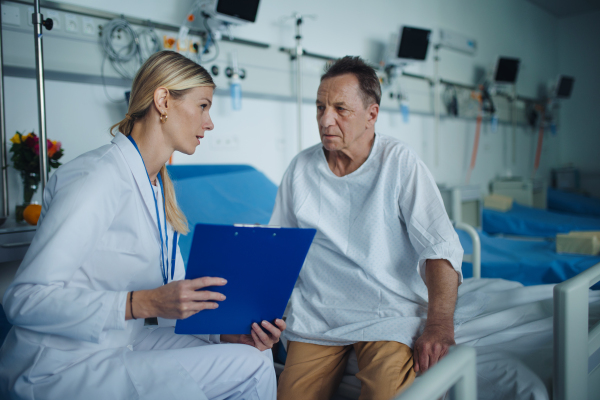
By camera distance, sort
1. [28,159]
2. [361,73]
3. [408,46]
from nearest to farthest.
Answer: [361,73] → [28,159] → [408,46]

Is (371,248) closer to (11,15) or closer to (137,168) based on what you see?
(137,168)

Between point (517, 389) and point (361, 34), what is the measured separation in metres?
3.67

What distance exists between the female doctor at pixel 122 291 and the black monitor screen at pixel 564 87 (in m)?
7.07

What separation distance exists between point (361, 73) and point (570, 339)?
1.04m

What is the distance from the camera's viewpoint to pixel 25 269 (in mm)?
844

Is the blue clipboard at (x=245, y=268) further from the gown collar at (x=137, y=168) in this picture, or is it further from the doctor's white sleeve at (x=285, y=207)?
the doctor's white sleeve at (x=285, y=207)

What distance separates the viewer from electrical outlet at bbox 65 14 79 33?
2221 mm

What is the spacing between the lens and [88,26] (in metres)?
2.30

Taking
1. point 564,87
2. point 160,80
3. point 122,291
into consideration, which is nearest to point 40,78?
point 160,80

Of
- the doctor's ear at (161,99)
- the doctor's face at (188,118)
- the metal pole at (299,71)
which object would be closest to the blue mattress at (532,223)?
the metal pole at (299,71)

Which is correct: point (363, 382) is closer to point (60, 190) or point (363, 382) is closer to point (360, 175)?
point (360, 175)

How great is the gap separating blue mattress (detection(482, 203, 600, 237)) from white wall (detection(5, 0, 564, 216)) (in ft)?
2.77

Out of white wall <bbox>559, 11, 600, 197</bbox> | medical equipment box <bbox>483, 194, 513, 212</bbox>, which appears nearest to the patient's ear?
medical equipment box <bbox>483, 194, 513, 212</bbox>

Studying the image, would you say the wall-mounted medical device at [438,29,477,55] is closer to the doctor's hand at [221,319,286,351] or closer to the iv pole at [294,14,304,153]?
the iv pole at [294,14,304,153]
